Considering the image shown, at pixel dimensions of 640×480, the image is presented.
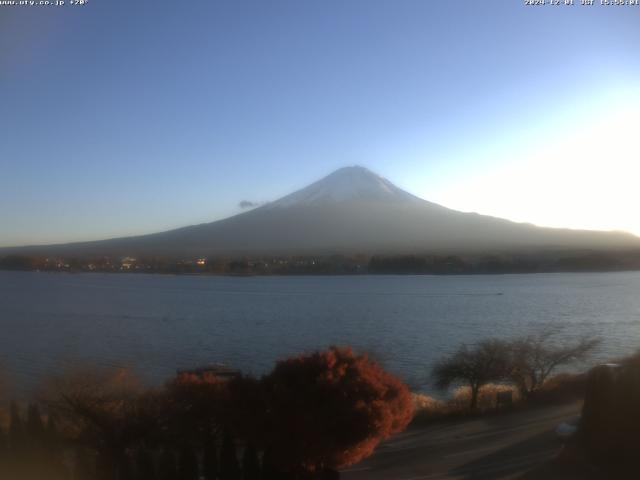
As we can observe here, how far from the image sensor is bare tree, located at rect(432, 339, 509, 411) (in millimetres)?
13805

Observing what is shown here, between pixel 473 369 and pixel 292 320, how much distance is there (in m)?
8.16

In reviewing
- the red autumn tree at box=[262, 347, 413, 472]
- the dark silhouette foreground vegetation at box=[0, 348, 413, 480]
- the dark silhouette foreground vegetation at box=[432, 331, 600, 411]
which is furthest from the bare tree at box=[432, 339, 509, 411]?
the red autumn tree at box=[262, 347, 413, 472]

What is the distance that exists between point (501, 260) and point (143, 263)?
1726 cm

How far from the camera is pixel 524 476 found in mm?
6945

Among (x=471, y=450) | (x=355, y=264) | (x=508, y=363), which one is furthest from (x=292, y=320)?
(x=355, y=264)

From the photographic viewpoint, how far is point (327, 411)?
6250 mm

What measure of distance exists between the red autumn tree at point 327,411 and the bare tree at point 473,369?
7.41m

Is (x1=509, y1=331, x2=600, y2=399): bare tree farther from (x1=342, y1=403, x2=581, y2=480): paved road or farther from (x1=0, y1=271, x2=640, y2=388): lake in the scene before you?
(x1=342, y1=403, x2=581, y2=480): paved road

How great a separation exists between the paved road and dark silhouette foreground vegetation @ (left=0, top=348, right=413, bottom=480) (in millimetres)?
1612

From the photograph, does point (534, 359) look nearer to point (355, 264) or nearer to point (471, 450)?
point (471, 450)

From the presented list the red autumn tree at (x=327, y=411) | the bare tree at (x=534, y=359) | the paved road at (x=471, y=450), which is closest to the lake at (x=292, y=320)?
the bare tree at (x=534, y=359)

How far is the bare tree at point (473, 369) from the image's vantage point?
13805 millimetres

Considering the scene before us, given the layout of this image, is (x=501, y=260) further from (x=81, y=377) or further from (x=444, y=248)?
(x=81, y=377)

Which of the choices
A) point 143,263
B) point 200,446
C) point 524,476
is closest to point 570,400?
point 524,476
